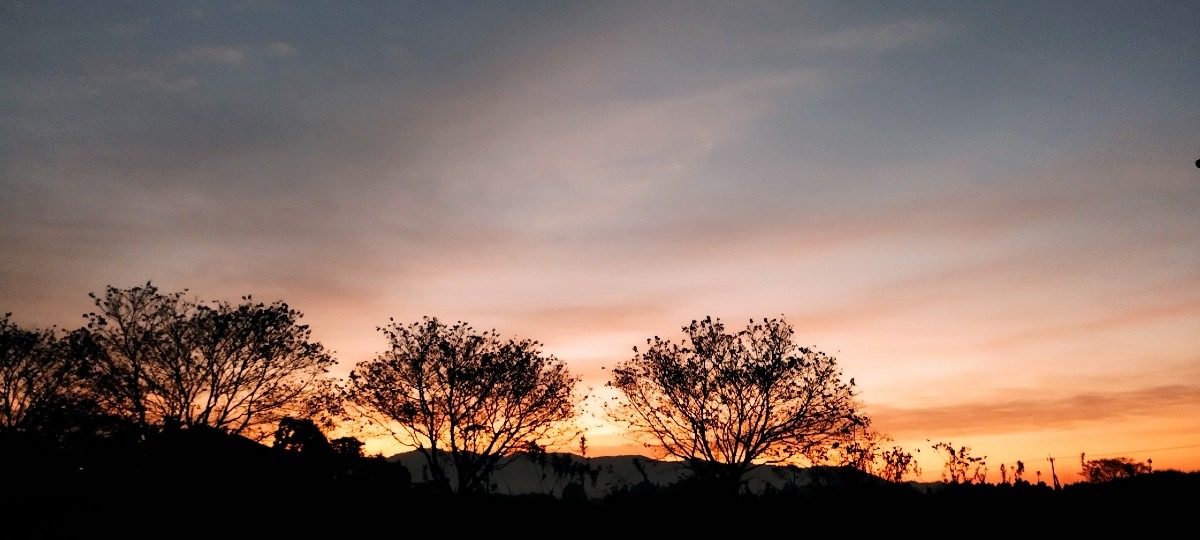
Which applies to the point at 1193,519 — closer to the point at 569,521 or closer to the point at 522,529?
the point at 569,521

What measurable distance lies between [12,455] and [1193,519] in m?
41.0

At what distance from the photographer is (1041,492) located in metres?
19.1

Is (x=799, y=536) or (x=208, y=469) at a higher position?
(x=208, y=469)

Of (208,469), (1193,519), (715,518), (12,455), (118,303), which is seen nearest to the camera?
(1193,519)

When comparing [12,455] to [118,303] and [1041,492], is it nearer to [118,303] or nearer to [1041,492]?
[118,303]

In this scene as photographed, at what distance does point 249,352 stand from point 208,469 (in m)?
26.6

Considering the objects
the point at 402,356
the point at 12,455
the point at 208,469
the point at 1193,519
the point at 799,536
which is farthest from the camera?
the point at 402,356

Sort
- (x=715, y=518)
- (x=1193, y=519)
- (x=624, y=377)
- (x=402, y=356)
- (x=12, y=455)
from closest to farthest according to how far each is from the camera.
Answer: (x=1193, y=519) → (x=715, y=518) → (x=12, y=455) → (x=402, y=356) → (x=624, y=377)

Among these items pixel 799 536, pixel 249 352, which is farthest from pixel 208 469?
pixel 249 352

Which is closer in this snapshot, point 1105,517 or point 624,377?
point 1105,517

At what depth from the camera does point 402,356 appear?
51.7 meters

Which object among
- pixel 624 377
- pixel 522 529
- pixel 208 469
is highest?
Answer: pixel 624 377

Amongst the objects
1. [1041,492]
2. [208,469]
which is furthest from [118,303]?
[1041,492]

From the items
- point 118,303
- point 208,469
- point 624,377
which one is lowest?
point 208,469
